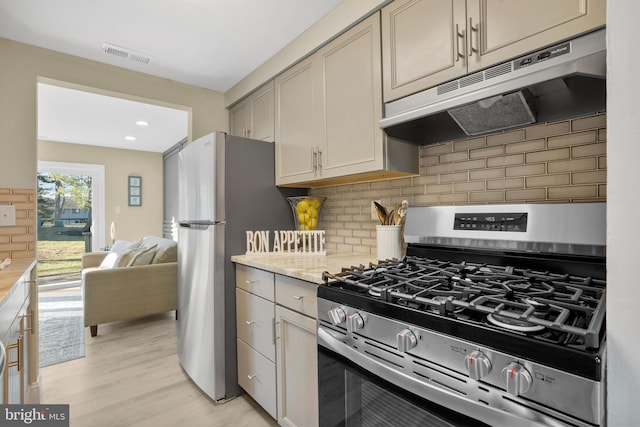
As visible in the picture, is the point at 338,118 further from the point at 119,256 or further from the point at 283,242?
the point at 119,256

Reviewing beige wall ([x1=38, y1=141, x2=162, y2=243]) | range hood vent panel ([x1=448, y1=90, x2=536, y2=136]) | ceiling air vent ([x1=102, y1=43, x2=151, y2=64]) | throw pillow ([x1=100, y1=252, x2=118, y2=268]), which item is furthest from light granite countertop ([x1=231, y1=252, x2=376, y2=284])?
beige wall ([x1=38, y1=141, x2=162, y2=243])

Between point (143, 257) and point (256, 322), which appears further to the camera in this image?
point (143, 257)

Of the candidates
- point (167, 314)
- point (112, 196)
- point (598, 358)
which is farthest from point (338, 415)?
point (112, 196)

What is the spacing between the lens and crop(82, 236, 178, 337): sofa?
2.93m

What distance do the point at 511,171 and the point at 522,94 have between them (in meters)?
0.35

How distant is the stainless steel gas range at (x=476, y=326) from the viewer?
2.16ft

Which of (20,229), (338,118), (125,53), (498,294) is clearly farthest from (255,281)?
(125,53)

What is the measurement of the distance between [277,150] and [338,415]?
65.0 inches

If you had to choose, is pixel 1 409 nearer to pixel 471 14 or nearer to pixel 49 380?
pixel 49 380

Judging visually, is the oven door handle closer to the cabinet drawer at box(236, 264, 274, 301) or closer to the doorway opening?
the cabinet drawer at box(236, 264, 274, 301)

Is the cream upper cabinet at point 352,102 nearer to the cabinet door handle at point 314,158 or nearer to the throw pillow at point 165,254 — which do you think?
the cabinet door handle at point 314,158

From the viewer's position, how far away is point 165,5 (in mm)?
1773

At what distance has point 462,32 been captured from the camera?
1.30m

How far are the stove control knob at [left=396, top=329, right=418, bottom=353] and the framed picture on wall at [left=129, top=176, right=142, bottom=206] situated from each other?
20.9 feet
